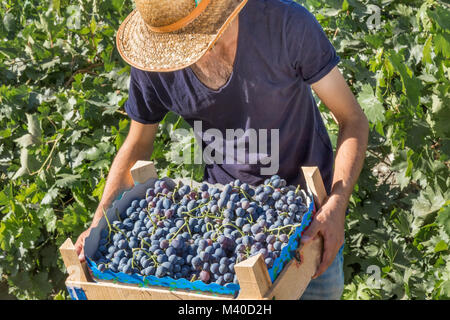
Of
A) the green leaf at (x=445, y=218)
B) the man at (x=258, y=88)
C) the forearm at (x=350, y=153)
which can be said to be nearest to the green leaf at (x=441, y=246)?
the green leaf at (x=445, y=218)

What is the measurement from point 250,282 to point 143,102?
98cm

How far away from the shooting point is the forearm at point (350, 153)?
1819mm

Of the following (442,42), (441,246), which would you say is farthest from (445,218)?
(442,42)

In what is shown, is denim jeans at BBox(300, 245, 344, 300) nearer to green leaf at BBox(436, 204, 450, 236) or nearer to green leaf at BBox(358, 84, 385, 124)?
green leaf at BBox(436, 204, 450, 236)

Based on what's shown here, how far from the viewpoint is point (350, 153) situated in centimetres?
189

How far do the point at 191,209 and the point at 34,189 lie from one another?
1.79 m

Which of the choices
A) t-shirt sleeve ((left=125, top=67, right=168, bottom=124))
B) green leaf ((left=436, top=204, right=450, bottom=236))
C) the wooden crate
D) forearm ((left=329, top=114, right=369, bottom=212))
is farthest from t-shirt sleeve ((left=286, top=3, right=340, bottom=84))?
green leaf ((left=436, top=204, right=450, bottom=236))

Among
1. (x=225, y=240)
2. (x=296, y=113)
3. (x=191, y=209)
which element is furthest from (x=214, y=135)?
(x=225, y=240)

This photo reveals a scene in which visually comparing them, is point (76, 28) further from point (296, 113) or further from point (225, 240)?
point (225, 240)

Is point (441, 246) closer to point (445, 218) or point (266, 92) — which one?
point (445, 218)

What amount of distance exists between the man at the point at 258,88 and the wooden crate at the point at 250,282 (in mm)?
58

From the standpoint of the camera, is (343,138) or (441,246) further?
(441,246)

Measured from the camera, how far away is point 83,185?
3180mm

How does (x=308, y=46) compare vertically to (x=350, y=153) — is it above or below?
above
